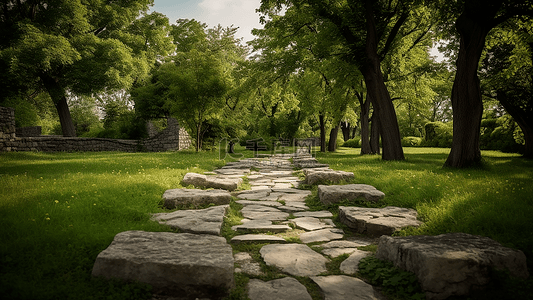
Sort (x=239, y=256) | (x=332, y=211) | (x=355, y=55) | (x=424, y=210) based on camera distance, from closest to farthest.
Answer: (x=239, y=256) < (x=424, y=210) < (x=332, y=211) < (x=355, y=55)

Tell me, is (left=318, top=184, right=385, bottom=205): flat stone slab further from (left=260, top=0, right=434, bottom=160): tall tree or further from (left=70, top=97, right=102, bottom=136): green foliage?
(left=70, top=97, right=102, bottom=136): green foliage

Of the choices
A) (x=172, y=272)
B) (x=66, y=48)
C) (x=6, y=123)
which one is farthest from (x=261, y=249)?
(x=66, y=48)

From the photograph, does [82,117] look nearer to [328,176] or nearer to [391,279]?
[328,176]

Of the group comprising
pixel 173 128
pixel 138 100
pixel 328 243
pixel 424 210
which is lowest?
Result: pixel 328 243

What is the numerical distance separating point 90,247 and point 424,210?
14.0ft

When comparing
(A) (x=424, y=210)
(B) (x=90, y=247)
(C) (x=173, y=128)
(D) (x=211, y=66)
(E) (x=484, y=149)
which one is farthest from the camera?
(E) (x=484, y=149)

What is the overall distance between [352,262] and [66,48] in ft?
62.8

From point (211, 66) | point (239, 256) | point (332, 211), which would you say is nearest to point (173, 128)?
point (211, 66)

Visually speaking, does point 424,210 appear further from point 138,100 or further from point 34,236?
point 138,100

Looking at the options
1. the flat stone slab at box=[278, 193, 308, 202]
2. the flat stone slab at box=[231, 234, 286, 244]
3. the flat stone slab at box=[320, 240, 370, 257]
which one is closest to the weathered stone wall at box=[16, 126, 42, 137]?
the flat stone slab at box=[278, 193, 308, 202]

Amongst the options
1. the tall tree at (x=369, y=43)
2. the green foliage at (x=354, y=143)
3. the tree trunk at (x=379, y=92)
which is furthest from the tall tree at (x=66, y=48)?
the green foliage at (x=354, y=143)

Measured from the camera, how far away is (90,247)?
2582mm

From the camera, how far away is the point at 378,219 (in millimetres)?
3947

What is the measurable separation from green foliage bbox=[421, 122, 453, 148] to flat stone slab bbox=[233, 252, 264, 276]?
28233 millimetres
